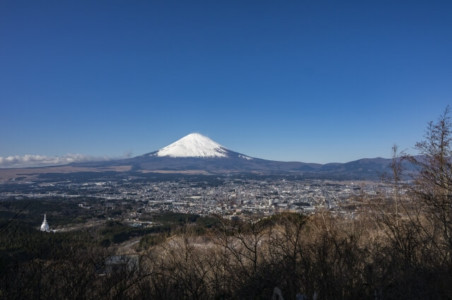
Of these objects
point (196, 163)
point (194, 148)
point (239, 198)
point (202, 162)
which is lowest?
point (239, 198)

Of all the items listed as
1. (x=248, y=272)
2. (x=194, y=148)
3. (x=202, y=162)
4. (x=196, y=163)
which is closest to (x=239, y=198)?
(x=248, y=272)

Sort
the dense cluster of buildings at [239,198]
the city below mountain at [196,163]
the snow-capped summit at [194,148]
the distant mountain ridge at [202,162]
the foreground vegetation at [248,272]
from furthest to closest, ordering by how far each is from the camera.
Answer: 1. the snow-capped summit at [194,148]
2. the distant mountain ridge at [202,162]
3. the city below mountain at [196,163]
4. the dense cluster of buildings at [239,198]
5. the foreground vegetation at [248,272]

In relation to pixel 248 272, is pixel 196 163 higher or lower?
higher

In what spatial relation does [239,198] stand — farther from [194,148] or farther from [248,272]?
[194,148]

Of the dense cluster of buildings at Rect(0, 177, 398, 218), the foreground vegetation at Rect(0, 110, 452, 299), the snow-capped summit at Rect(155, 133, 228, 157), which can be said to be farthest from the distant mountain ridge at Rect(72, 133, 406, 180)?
the foreground vegetation at Rect(0, 110, 452, 299)

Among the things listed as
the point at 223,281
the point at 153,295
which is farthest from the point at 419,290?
the point at 153,295

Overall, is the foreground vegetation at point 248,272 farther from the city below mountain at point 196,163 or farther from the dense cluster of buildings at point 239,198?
the city below mountain at point 196,163

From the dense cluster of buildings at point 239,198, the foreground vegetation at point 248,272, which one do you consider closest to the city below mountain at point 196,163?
the dense cluster of buildings at point 239,198

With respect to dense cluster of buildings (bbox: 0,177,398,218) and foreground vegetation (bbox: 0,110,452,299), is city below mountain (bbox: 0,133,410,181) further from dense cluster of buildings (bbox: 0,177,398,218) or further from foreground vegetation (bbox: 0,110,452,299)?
foreground vegetation (bbox: 0,110,452,299)
